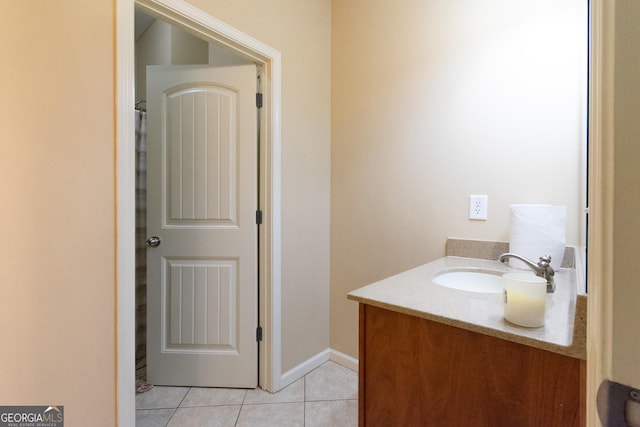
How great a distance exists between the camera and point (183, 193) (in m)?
1.81

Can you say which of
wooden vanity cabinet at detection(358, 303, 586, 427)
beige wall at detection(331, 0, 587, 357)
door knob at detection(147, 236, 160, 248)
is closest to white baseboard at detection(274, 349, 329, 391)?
beige wall at detection(331, 0, 587, 357)

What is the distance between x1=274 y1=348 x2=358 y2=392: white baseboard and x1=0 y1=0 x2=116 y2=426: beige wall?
3.22 feet

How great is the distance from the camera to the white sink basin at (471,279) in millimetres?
1320

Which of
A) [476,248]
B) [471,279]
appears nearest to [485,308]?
[471,279]

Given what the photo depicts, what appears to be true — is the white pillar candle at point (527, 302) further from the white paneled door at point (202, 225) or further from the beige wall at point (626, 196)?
the white paneled door at point (202, 225)

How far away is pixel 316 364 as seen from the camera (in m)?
→ 2.09

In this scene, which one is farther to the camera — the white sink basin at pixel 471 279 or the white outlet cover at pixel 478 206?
the white outlet cover at pixel 478 206

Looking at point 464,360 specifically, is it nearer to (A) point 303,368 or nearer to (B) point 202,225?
(A) point 303,368

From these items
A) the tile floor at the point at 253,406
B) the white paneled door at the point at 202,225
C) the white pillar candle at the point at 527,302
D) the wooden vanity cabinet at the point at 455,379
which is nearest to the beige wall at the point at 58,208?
the tile floor at the point at 253,406

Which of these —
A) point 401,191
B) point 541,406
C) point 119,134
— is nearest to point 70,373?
point 119,134

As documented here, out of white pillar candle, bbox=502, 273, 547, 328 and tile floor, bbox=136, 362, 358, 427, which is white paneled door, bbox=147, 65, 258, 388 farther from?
white pillar candle, bbox=502, 273, 547, 328

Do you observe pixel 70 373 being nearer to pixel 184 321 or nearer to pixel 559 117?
pixel 184 321

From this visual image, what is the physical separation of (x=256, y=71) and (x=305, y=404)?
1995 mm

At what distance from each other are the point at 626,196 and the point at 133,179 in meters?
1.40
